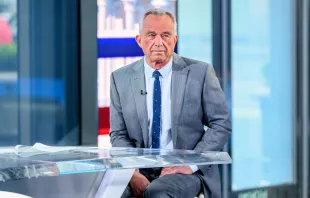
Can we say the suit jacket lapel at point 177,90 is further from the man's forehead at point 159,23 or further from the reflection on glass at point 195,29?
the reflection on glass at point 195,29

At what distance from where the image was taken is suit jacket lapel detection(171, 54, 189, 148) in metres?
3.29

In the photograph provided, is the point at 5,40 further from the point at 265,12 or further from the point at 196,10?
the point at 265,12

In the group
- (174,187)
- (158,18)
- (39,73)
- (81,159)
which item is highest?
(158,18)

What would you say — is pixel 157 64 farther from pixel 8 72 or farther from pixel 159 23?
pixel 8 72

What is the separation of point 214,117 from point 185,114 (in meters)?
0.13

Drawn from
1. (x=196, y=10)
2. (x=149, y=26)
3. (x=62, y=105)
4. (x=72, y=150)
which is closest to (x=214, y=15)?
(x=196, y=10)

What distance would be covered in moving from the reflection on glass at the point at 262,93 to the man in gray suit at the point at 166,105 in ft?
8.16

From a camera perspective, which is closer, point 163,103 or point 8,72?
point 163,103

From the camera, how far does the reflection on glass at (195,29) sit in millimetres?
5406

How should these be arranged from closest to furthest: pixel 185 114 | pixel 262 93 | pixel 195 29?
pixel 185 114
pixel 195 29
pixel 262 93

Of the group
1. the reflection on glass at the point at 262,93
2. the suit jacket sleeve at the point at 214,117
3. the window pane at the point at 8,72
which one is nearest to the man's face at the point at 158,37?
the suit jacket sleeve at the point at 214,117

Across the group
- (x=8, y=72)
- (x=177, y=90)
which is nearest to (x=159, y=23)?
(x=177, y=90)

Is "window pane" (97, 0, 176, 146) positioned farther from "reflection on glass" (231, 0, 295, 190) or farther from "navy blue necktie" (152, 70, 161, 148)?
"navy blue necktie" (152, 70, 161, 148)

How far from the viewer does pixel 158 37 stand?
3324 millimetres
